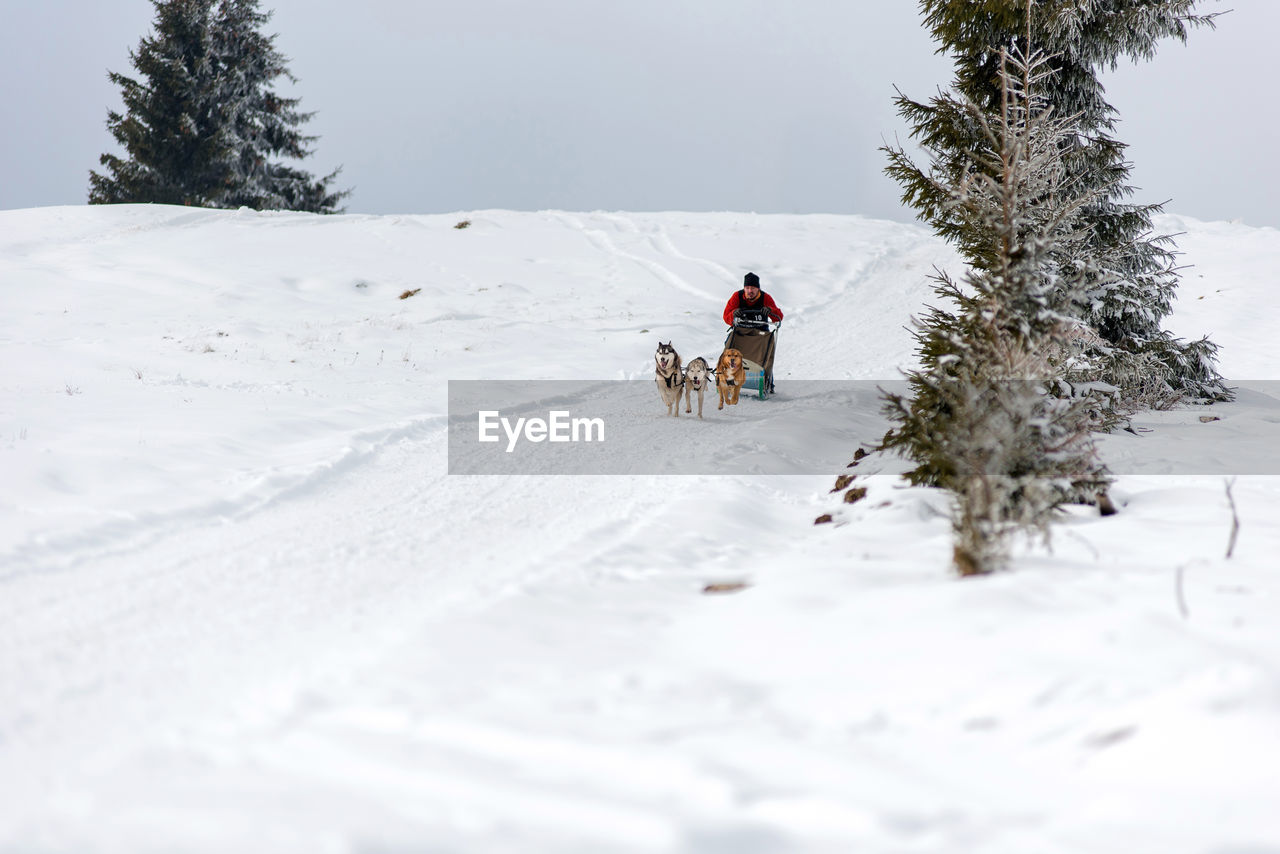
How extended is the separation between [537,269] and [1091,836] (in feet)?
79.7

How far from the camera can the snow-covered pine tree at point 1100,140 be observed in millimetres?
11352

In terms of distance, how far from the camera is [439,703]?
317cm

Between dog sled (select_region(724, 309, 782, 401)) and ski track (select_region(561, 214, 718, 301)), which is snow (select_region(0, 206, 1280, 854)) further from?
ski track (select_region(561, 214, 718, 301))

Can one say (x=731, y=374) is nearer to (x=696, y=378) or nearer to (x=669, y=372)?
(x=696, y=378)

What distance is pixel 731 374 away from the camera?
11609 millimetres

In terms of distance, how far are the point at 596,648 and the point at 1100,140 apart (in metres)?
11.8

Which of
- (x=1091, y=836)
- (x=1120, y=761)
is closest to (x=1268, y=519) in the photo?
(x=1120, y=761)

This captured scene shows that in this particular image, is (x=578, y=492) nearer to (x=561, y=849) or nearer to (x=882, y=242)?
(x=561, y=849)

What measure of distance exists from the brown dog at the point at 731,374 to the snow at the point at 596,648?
1.59 metres

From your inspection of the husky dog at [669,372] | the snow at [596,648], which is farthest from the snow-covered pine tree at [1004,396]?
the husky dog at [669,372]

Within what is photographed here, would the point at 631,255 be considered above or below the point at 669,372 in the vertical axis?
above

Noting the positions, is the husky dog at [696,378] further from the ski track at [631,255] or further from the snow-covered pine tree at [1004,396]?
the ski track at [631,255]

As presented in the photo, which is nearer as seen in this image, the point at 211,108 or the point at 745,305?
the point at 745,305

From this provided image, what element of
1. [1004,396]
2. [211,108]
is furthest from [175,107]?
[1004,396]
